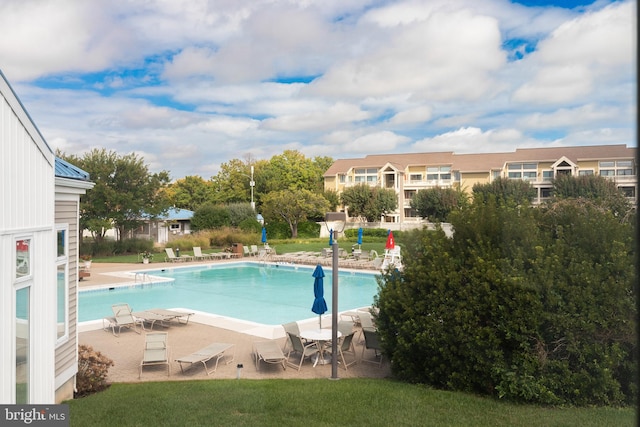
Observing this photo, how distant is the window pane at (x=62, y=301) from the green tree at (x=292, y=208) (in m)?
25.0

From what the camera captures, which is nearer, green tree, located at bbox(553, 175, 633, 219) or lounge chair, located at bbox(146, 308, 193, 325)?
green tree, located at bbox(553, 175, 633, 219)

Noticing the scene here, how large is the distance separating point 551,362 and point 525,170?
2247 millimetres

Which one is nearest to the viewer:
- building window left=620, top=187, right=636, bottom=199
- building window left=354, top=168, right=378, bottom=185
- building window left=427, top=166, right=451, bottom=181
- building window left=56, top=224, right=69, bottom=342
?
building window left=620, top=187, right=636, bottom=199

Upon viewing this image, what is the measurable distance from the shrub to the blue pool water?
14.5ft

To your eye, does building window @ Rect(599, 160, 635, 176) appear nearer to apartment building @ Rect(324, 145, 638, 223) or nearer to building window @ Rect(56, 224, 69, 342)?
apartment building @ Rect(324, 145, 638, 223)

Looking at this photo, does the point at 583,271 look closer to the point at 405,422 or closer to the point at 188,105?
the point at 405,422

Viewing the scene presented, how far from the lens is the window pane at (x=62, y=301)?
5.49 metres

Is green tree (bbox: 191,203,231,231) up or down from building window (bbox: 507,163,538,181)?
down

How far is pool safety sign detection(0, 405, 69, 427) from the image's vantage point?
12.2 feet

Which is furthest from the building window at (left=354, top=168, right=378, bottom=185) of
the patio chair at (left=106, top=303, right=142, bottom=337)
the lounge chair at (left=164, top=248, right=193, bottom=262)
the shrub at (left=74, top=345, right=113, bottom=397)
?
the shrub at (left=74, top=345, right=113, bottom=397)

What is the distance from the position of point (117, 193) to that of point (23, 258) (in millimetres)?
20363

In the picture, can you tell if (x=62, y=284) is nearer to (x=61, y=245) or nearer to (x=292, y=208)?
(x=61, y=245)

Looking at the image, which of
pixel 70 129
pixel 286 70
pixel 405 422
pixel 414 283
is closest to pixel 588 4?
pixel 414 283

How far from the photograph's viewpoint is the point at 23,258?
4.04m
